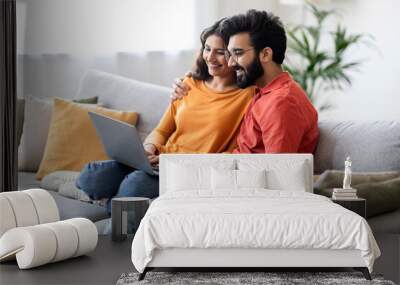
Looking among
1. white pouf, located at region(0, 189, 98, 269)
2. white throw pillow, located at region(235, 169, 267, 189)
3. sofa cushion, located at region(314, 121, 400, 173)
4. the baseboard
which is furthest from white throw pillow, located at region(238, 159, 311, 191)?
white pouf, located at region(0, 189, 98, 269)

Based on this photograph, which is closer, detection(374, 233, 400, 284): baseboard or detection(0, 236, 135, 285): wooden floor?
detection(0, 236, 135, 285): wooden floor

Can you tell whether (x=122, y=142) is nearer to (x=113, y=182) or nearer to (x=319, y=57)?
(x=113, y=182)

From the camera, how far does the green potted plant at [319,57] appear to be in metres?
6.54

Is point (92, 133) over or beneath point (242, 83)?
beneath

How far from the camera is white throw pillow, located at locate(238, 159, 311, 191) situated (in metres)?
4.48

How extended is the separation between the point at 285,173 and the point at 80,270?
1.37m

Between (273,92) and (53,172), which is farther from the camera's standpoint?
(53,172)

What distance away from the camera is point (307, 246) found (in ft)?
11.6

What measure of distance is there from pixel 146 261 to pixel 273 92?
1.81 metres

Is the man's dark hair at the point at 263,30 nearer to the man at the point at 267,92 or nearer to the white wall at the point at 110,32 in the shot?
the man at the point at 267,92

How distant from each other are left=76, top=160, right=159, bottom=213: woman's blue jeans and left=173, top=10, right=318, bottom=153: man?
654 millimetres

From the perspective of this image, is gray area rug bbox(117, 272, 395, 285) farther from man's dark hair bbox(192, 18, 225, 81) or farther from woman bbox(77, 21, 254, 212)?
man's dark hair bbox(192, 18, 225, 81)

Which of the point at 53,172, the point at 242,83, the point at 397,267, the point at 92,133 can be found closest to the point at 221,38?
the point at 242,83

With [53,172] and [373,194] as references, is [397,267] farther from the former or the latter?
[53,172]
